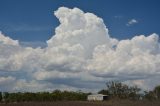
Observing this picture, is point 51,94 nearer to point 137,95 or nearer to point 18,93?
point 18,93

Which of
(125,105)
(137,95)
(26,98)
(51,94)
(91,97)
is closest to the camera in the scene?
(125,105)

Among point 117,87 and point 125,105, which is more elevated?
point 117,87

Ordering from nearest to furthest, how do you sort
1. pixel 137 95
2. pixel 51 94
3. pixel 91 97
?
pixel 51 94 → pixel 137 95 → pixel 91 97

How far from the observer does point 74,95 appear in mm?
101188

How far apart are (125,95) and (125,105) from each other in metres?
58.3

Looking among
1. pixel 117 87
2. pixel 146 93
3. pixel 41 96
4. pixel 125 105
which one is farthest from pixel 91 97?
pixel 125 105

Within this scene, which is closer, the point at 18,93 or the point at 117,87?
the point at 18,93

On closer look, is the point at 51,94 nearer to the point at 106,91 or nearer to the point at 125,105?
the point at 106,91

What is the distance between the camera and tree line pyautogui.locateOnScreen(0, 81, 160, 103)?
90.5 metres

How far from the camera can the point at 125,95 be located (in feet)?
364

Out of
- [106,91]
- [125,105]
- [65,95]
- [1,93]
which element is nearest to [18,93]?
[1,93]

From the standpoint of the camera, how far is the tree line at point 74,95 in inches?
3564

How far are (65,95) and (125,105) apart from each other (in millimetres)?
47031

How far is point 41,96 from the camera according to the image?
308 ft
